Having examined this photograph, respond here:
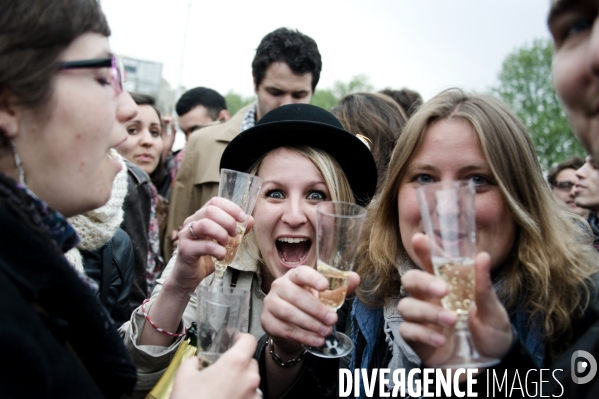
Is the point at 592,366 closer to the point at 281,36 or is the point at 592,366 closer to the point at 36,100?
the point at 36,100

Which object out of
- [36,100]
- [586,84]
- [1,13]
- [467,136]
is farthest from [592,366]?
[1,13]

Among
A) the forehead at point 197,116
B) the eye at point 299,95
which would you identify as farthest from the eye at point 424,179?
the forehead at point 197,116

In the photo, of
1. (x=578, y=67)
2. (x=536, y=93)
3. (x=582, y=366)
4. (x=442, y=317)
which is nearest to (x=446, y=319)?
(x=442, y=317)

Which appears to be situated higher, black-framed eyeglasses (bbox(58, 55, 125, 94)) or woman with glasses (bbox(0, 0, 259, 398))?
black-framed eyeglasses (bbox(58, 55, 125, 94))

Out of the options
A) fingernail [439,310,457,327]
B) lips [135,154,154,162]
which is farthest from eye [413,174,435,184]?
lips [135,154,154,162]

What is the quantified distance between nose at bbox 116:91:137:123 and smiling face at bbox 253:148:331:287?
3.62ft

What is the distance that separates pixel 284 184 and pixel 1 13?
1.65 m

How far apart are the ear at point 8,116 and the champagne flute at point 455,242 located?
1.34 metres

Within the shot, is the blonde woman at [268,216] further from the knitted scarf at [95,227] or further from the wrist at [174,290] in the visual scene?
the knitted scarf at [95,227]

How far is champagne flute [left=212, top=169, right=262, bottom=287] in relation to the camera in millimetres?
2479

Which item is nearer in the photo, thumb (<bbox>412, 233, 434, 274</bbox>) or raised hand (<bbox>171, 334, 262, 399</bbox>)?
raised hand (<bbox>171, 334, 262, 399</bbox>)

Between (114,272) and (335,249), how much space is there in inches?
79.5

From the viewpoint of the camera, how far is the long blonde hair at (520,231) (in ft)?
7.29

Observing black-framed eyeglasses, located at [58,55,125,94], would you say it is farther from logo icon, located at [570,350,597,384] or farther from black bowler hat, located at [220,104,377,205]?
logo icon, located at [570,350,597,384]
